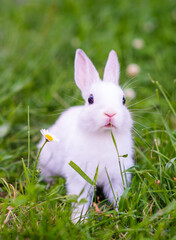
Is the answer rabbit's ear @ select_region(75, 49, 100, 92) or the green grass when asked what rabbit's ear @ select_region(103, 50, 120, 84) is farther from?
the green grass

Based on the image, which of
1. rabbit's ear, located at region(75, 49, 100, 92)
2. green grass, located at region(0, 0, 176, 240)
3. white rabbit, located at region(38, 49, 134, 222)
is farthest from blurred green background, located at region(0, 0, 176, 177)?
rabbit's ear, located at region(75, 49, 100, 92)

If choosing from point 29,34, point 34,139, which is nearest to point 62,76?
point 34,139

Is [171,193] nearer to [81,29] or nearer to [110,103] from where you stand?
[110,103]

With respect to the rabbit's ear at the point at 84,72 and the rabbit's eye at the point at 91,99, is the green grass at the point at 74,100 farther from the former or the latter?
the rabbit's eye at the point at 91,99

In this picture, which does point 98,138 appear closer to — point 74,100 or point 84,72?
point 84,72

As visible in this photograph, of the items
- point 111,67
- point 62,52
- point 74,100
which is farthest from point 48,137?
point 62,52
